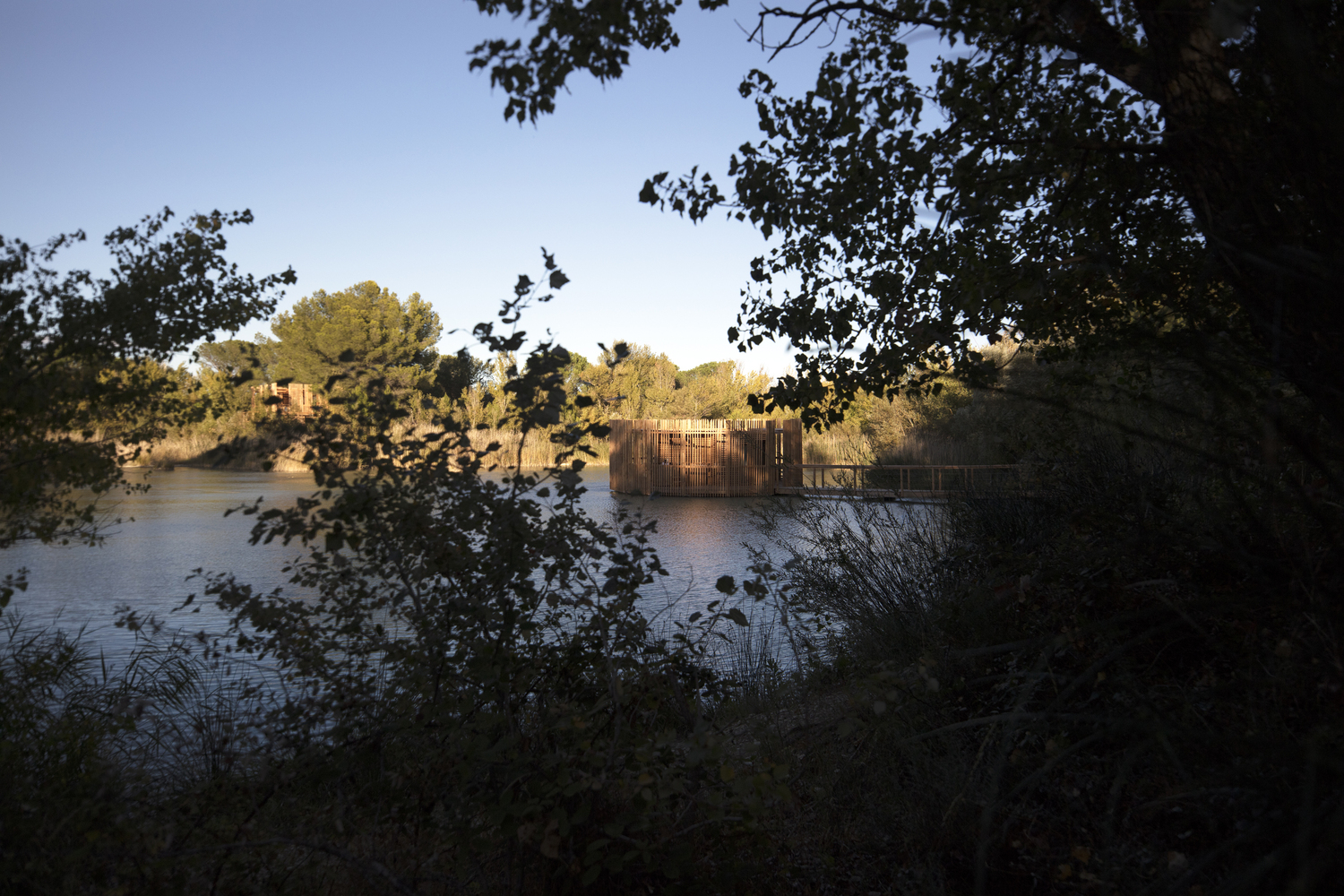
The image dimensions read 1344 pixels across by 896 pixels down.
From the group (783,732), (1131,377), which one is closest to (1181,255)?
(1131,377)

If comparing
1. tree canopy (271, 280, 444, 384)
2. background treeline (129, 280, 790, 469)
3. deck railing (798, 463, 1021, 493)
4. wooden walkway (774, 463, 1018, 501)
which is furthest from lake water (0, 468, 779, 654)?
tree canopy (271, 280, 444, 384)

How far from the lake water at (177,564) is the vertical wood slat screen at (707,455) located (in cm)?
600

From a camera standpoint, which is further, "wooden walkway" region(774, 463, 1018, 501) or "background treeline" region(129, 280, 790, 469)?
"wooden walkway" region(774, 463, 1018, 501)

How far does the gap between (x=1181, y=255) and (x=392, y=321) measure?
36928 mm

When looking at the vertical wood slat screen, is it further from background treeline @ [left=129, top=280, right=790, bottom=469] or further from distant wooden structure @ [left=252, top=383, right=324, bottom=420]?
distant wooden structure @ [left=252, top=383, right=324, bottom=420]

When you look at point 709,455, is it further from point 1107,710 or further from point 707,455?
point 1107,710

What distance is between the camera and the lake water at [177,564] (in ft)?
18.7

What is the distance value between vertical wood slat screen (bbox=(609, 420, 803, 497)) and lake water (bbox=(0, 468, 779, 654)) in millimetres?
6001

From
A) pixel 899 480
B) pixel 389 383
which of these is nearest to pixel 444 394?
pixel 389 383

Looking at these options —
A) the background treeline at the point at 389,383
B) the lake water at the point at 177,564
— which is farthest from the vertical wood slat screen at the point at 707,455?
the lake water at the point at 177,564

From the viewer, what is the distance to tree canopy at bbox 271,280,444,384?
1372 inches

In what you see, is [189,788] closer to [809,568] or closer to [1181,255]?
[809,568]

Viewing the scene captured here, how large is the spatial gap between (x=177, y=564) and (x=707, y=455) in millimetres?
13642

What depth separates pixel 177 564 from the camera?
809cm
